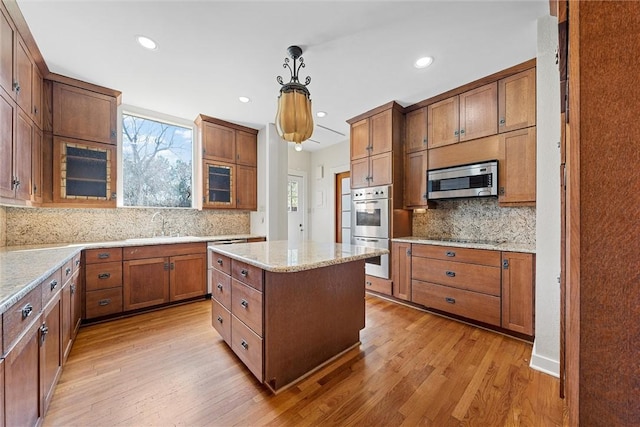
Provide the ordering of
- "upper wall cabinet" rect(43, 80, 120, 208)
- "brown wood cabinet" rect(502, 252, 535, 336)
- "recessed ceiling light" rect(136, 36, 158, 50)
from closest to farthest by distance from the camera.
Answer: "recessed ceiling light" rect(136, 36, 158, 50)
"brown wood cabinet" rect(502, 252, 535, 336)
"upper wall cabinet" rect(43, 80, 120, 208)

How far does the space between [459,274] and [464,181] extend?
40.5 inches

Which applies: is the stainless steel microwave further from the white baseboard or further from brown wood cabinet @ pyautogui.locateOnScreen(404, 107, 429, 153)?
the white baseboard

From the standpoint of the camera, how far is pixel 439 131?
10.4 feet

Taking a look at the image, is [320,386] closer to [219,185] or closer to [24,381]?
[24,381]

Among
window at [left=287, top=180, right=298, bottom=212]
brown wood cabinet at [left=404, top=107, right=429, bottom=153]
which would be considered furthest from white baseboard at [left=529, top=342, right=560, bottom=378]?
window at [left=287, top=180, right=298, bottom=212]

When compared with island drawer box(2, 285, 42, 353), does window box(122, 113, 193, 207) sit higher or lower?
higher

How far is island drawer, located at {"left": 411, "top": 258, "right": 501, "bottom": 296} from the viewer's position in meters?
2.52

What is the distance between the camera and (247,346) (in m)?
1.85

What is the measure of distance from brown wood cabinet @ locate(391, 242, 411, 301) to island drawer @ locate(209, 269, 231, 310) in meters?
2.09

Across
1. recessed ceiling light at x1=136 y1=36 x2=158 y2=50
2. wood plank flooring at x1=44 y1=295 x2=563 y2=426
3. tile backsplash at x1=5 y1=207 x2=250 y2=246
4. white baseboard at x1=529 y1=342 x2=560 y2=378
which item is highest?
recessed ceiling light at x1=136 y1=36 x2=158 y2=50

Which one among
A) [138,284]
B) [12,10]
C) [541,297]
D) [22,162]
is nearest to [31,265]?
[22,162]

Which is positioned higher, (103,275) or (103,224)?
(103,224)

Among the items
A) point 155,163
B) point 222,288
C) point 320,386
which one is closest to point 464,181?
point 320,386

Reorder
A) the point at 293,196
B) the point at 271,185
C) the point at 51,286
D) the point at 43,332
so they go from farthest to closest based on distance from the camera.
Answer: the point at 293,196, the point at 271,185, the point at 51,286, the point at 43,332
